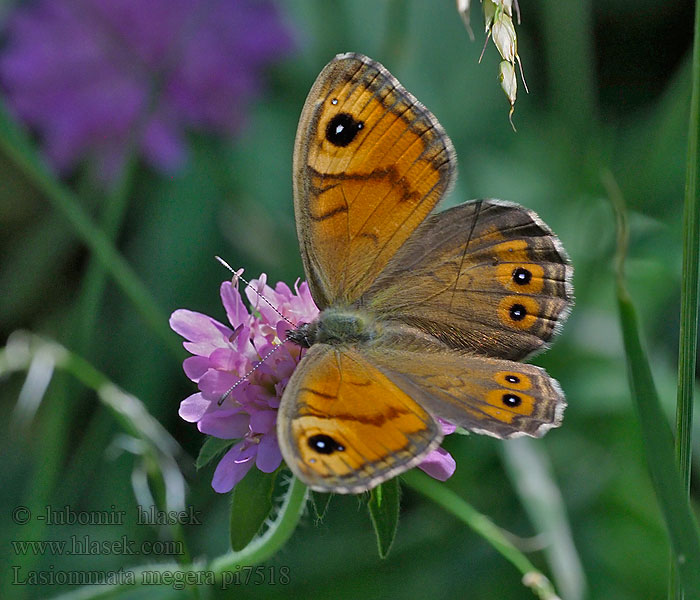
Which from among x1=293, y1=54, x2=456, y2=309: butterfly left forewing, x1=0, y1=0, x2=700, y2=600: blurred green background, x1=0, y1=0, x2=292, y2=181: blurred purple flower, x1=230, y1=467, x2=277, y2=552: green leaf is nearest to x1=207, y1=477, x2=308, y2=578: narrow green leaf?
x1=230, y1=467, x2=277, y2=552: green leaf

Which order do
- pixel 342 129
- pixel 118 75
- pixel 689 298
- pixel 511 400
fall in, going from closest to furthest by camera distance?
pixel 689 298
pixel 511 400
pixel 342 129
pixel 118 75

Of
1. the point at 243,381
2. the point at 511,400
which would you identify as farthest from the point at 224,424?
the point at 511,400

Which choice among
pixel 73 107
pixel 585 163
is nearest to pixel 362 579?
pixel 585 163

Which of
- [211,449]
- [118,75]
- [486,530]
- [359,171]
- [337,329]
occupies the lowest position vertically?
[486,530]

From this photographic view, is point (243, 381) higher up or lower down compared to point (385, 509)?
higher up

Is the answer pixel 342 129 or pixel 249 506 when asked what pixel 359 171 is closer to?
pixel 342 129

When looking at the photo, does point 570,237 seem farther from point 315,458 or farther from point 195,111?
point 315,458

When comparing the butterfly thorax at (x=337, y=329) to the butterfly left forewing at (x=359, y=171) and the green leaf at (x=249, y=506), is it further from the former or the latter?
the green leaf at (x=249, y=506)
